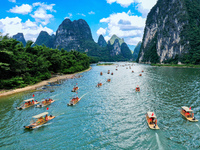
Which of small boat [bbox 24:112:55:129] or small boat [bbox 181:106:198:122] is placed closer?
small boat [bbox 24:112:55:129]

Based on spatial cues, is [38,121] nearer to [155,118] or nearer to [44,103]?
[44,103]

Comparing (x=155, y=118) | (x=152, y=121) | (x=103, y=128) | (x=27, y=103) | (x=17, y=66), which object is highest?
(x=17, y=66)

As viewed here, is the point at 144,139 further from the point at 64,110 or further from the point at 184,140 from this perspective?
the point at 64,110

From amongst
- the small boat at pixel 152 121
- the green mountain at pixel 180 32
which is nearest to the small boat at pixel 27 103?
the small boat at pixel 152 121

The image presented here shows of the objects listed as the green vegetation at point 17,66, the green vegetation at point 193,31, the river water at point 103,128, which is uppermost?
the green vegetation at point 193,31

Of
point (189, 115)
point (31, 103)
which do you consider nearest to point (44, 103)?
point (31, 103)

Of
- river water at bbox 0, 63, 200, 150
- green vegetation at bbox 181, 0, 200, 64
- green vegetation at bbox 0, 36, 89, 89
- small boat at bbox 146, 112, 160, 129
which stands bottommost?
river water at bbox 0, 63, 200, 150

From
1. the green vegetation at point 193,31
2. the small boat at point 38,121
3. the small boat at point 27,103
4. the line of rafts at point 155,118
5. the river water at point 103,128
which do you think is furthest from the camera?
the green vegetation at point 193,31

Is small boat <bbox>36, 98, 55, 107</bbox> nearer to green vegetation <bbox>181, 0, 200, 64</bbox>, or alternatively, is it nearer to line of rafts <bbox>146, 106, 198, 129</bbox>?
line of rafts <bbox>146, 106, 198, 129</bbox>

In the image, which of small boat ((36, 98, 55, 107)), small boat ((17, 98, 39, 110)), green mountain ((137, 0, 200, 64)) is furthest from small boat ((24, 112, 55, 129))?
green mountain ((137, 0, 200, 64))

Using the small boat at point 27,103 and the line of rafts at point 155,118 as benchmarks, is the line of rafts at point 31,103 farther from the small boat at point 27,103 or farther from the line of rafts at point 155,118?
the line of rafts at point 155,118

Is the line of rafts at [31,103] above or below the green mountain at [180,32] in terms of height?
below

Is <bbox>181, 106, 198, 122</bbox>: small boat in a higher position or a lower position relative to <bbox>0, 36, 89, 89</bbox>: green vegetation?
lower
